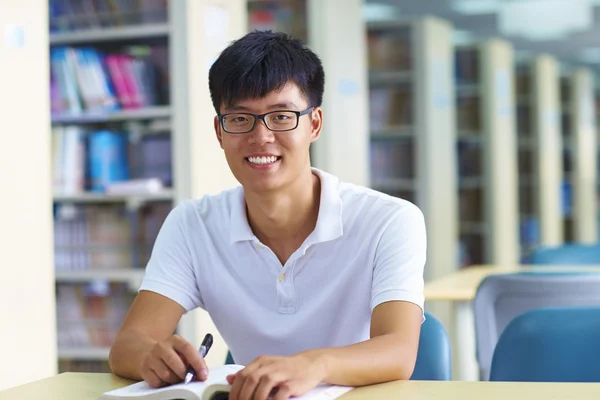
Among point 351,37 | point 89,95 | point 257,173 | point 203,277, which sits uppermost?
point 351,37

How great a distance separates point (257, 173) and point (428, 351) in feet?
1.72

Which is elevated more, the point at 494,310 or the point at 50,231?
the point at 50,231

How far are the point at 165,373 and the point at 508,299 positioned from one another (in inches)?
61.0

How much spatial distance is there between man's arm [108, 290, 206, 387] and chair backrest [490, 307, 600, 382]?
0.68 metres

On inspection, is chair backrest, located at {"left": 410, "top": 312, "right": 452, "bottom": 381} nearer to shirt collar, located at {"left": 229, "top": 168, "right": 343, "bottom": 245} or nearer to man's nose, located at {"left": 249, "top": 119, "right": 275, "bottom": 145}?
shirt collar, located at {"left": 229, "top": 168, "right": 343, "bottom": 245}

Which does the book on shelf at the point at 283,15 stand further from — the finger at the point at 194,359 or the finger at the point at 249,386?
the finger at the point at 249,386

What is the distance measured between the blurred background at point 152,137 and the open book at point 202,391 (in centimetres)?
158

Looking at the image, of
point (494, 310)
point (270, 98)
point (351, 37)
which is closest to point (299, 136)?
point (270, 98)

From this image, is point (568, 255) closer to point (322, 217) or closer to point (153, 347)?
point (322, 217)

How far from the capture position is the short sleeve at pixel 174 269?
6.42 ft

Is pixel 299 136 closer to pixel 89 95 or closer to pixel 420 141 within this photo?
pixel 89 95

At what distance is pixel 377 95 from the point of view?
6.11 m

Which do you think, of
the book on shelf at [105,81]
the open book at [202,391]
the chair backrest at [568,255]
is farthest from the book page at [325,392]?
the chair backrest at [568,255]

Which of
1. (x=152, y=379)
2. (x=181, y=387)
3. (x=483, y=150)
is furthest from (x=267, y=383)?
(x=483, y=150)
